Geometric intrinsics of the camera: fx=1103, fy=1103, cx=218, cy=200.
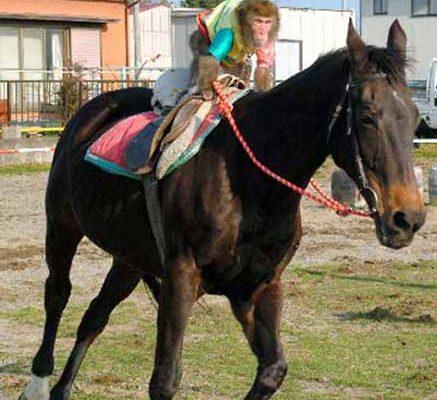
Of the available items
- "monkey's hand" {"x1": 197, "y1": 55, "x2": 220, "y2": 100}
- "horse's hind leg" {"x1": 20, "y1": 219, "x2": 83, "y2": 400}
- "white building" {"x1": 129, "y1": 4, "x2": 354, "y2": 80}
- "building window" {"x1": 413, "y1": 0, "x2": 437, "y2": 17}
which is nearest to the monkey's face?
"monkey's hand" {"x1": 197, "y1": 55, "x2": 220, "y2": 100}

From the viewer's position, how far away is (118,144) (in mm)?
5863

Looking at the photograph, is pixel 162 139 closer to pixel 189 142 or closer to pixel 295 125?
pixel 189 142

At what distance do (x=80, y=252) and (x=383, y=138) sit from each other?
26.0ft

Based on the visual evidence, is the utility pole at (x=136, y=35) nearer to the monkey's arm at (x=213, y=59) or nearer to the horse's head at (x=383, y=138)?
the monkey's arm at (x=213, y=59)

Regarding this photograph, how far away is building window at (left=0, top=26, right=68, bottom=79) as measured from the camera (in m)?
32.5

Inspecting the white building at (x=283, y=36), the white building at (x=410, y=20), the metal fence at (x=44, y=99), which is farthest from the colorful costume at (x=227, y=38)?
the white building at (x=410, y=20)

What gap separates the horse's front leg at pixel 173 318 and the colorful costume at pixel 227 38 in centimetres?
112

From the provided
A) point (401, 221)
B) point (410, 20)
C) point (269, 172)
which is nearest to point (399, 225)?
point (401, 221)

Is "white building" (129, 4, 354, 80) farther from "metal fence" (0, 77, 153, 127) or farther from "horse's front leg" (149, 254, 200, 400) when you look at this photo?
"horse's front leg" (149, 254, 200, 400)

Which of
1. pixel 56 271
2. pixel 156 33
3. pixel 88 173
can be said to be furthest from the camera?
pixel 156 33

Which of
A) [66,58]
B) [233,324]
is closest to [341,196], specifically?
[233,324]

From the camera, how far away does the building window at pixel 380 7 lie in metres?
53.8

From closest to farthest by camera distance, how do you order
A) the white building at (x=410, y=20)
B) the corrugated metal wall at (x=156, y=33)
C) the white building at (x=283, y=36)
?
the corrugated metal wall at (x=156, y=33) → the white building at (x=283, y=36) → the white building at (x=410, y=20)

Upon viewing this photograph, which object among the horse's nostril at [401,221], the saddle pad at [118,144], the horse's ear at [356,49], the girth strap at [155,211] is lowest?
the girth strap at [155,211]
